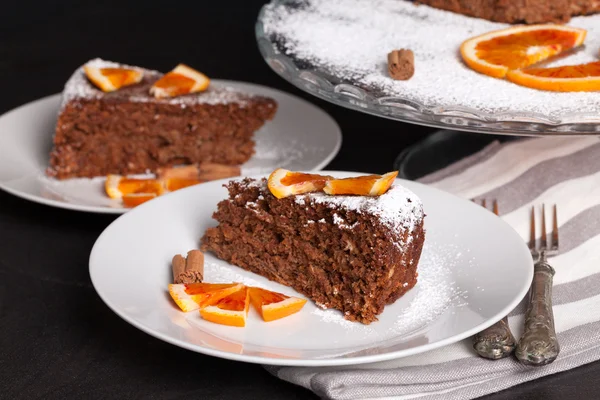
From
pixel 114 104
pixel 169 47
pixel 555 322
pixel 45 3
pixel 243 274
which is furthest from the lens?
pixel 45 3

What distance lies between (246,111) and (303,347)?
4.02 feet

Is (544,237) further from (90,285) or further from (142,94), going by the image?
(142,94)

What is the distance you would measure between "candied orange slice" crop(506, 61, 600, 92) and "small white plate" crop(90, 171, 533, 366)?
33cm

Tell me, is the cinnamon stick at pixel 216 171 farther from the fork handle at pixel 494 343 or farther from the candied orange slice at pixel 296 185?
the fork handle at pixel 494 343

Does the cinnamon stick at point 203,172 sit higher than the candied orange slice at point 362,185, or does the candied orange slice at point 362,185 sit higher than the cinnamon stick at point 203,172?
the candied orange slice at point 362,185

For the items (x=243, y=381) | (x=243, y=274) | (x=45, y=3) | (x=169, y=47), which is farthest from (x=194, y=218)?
(x=45, y=3)

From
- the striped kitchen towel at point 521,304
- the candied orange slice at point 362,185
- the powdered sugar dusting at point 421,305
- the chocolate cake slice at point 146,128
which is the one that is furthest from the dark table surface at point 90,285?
the candied orange slice at point 362,185

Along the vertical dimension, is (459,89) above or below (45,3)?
above

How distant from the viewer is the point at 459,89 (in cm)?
220

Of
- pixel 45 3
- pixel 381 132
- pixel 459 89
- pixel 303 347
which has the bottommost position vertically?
pixel 45 3

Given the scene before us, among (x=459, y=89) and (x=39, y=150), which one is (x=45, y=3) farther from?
(x=459, y=89)

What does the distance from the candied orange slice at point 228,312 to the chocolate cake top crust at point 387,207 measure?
242 millimetres

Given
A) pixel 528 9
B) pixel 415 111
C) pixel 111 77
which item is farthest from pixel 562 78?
pixel 111 77

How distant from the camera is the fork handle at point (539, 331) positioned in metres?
1.72
